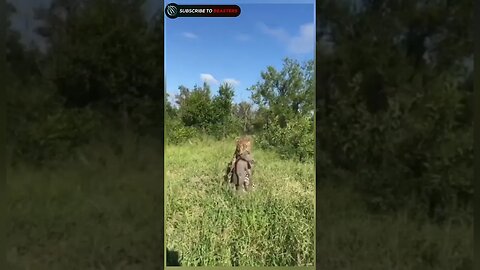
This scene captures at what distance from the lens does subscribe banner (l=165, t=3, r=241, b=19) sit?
2.56 meters

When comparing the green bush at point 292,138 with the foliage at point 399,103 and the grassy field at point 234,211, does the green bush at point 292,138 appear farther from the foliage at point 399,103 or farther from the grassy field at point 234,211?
the foliage at point 399,103

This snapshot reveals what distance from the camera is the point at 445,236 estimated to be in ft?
7.06

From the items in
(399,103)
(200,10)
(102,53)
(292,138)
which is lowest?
(292,138)

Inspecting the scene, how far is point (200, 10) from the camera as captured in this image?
102 inches

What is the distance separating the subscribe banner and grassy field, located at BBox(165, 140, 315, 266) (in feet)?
2.65

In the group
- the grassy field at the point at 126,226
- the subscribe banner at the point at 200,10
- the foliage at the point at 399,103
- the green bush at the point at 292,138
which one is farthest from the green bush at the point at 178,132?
the foliage at the point at 399,103

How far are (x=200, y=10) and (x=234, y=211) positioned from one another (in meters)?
1.26

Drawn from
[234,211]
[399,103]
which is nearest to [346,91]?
[399,103]

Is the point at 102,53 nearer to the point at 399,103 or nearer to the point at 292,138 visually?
the point at 292,138

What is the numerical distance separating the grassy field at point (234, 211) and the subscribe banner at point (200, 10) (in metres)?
0.81

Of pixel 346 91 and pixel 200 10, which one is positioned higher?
pixel 200 10

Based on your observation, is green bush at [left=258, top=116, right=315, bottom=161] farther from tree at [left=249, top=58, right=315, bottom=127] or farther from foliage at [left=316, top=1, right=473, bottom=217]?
foliage at [left=316, top=1, right=473, bottom=217]

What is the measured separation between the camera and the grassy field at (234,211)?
2689 millimetres

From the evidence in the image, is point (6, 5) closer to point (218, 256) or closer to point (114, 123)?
point (114, 123)
